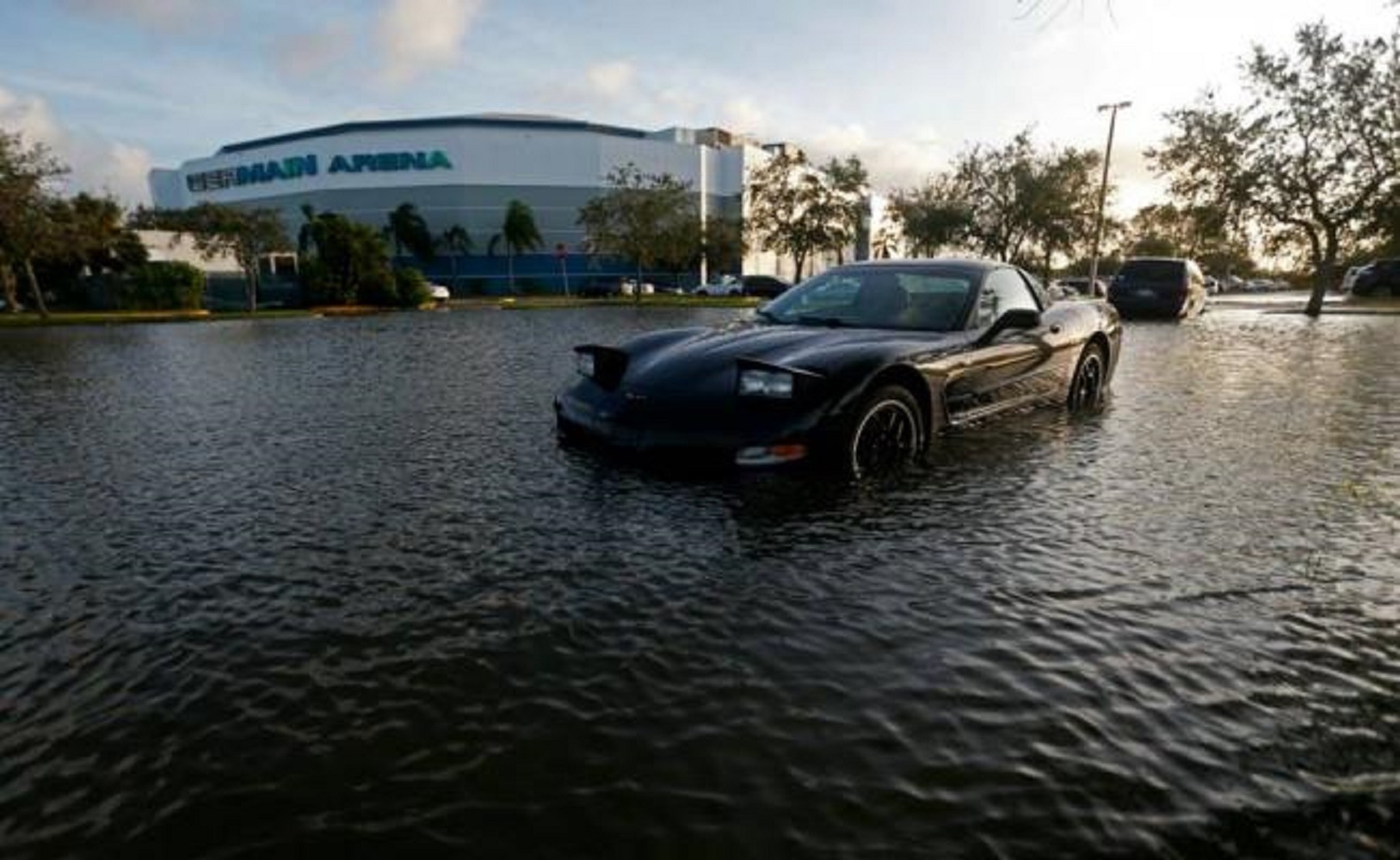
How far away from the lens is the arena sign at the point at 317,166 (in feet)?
256

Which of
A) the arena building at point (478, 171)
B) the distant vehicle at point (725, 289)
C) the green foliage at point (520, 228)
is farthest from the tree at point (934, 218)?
the green foliage at point (520, 228)

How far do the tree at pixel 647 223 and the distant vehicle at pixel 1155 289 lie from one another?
31364 mm

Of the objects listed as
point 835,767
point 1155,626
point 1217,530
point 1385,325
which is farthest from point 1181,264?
point 835,767

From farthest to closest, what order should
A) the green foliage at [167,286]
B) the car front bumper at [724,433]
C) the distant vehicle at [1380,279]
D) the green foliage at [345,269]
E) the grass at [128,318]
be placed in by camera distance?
the green foliage at [345,269] < the green foliage at [167,286] < the distant vehicle at [1380,279] < the grass at [128,318] < the car front bumper at [724,433]

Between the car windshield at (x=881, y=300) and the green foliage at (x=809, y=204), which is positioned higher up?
the green foliage at (x=809, y=204)

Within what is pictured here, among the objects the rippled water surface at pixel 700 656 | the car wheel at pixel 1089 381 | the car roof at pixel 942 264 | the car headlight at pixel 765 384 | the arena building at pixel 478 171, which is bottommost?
the rippled water surface at pixel 700 656

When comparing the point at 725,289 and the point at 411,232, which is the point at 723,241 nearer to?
the point at 725,289

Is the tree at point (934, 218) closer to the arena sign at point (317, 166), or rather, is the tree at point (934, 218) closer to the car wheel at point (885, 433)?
the car wheel at point (885, 433)

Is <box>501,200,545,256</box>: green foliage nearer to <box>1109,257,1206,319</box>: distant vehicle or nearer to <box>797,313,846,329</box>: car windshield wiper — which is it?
<box>1109,257,1206,319</box>: distant vehicle

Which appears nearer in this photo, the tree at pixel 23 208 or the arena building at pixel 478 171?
the tree at pixel 23 208

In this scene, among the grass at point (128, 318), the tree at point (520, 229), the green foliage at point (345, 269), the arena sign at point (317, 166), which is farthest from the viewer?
the arena sign at point (317, 166)

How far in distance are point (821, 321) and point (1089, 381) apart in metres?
3.28

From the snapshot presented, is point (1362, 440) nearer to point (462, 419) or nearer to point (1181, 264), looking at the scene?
point (462, 419)

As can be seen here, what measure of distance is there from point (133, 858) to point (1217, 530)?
4363 millimetres
